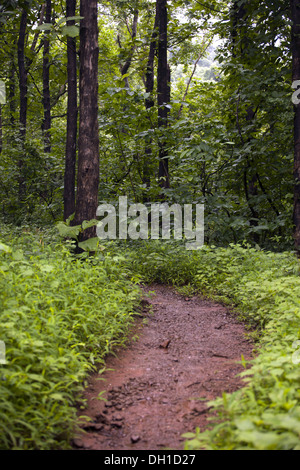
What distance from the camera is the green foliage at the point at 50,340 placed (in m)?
2.25

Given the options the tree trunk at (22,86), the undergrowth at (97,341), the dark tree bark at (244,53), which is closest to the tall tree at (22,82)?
the tree trunk at (22,86)

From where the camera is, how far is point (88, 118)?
6035mm

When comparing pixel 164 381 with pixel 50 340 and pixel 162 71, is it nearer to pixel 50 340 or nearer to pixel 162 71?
pixel 50 340

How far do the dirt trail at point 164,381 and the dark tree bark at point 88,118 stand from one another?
2099 mm

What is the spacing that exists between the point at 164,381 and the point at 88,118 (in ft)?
14.3

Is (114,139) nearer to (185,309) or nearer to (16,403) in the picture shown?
(185,309)

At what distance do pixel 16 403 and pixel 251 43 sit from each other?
8567mm

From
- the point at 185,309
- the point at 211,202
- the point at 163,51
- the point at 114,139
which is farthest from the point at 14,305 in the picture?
the point at 163,51

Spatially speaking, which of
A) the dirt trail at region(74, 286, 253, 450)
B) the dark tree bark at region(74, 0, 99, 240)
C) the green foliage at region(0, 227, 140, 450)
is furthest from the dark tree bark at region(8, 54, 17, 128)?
the dirt trail at region(74, 286, 253, 450)

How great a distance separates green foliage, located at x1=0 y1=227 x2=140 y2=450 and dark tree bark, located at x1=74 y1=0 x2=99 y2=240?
54.3 inches

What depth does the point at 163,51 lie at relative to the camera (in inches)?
383

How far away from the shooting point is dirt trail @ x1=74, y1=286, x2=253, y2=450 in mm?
2576

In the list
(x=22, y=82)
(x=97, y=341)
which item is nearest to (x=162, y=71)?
(x=22, y=82)

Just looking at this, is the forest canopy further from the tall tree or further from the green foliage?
the green foliage
